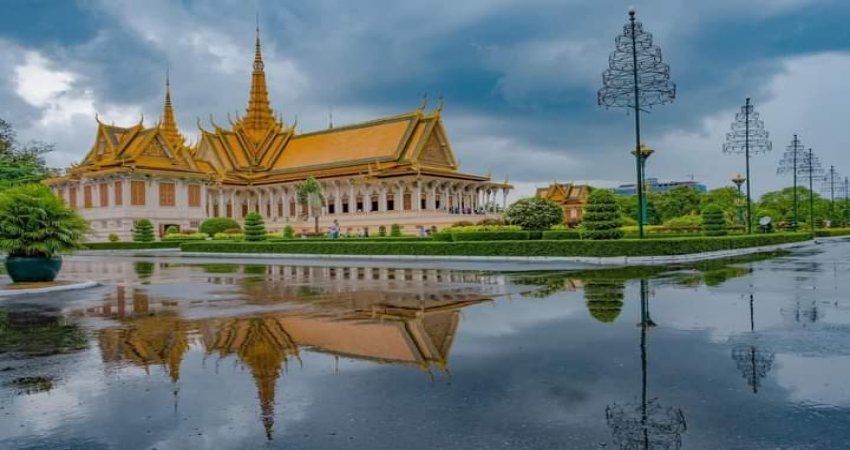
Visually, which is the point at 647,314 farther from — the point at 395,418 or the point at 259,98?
the point at 259,98

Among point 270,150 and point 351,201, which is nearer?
point 351,201

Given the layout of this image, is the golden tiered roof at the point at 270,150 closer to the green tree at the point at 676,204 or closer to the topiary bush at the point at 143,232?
→ the topiary bush at the point at 143,232

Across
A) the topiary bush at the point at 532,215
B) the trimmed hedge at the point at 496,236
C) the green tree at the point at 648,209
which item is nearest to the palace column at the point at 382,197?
the topiary bush at the point at 532,215

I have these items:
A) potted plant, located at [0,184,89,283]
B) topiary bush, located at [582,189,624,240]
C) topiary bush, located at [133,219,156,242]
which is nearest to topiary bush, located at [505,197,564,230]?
topiary bush, located at [582,189,624,240]

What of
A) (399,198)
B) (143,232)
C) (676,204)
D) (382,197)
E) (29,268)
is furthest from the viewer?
(676,204)

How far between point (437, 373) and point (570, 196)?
7824 cm

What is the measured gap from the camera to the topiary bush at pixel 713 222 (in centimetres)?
3269

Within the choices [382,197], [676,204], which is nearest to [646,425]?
[382,197]

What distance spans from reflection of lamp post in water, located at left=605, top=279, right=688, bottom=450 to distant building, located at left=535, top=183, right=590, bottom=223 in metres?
75.6

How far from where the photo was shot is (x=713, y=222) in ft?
Result: 108

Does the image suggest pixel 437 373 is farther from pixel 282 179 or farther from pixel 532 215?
pixel 282 179

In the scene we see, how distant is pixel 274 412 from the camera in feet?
16.0

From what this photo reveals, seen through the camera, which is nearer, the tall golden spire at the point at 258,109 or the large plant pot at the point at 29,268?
the large plant pot at the point at 29,268

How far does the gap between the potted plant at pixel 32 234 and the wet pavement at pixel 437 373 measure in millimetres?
4601
